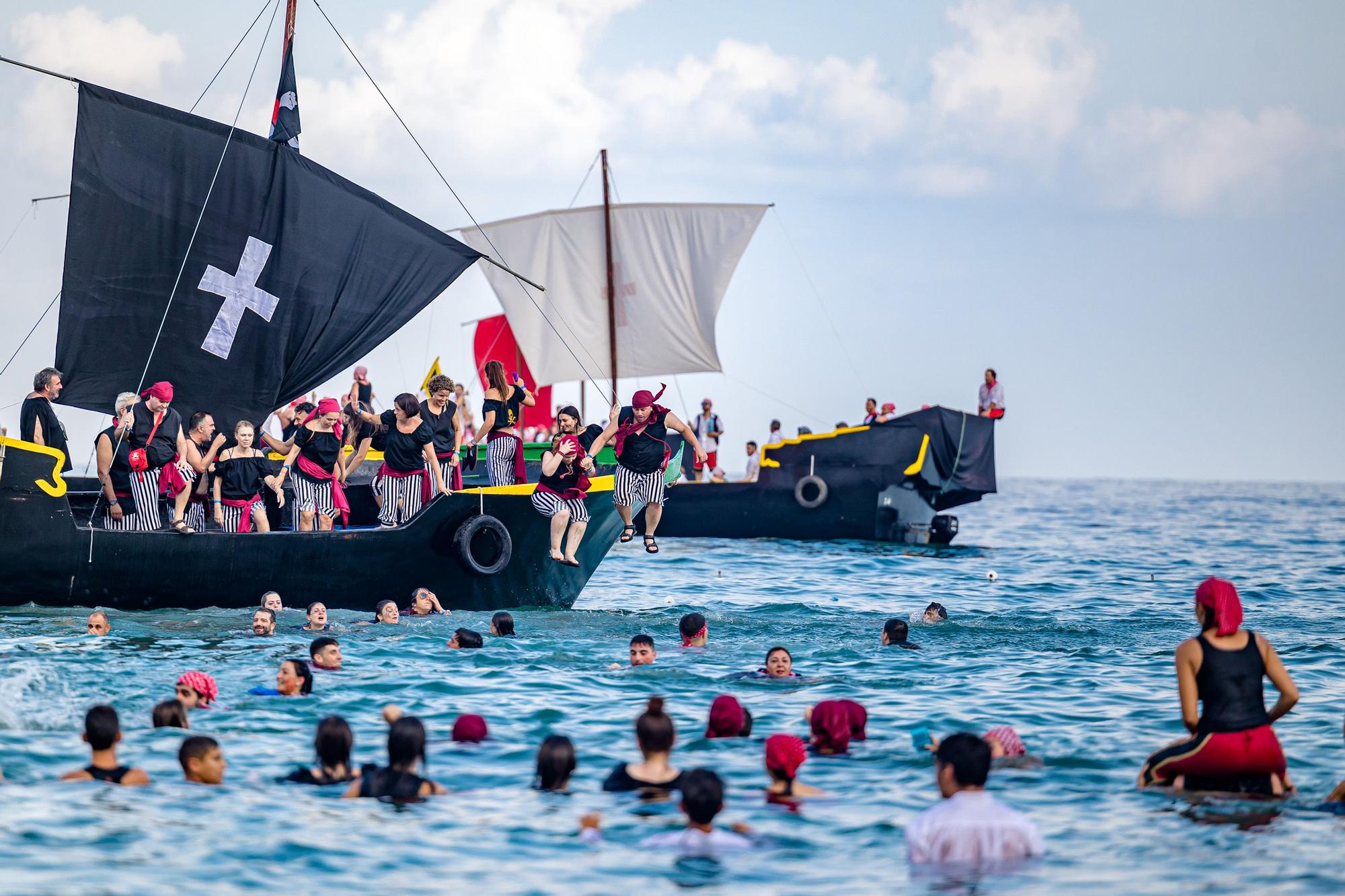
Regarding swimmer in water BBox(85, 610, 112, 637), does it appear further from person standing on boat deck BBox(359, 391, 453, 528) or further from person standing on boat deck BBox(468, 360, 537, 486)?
person standing on boat deck BBox(468, 360, 537, 486)

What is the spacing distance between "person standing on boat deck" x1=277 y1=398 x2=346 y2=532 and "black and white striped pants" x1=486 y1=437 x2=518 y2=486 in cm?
212

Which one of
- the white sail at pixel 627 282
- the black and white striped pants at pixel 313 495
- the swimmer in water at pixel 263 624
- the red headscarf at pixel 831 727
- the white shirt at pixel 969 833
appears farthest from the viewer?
the white sail at pixel 627 282

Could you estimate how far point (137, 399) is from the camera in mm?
17031

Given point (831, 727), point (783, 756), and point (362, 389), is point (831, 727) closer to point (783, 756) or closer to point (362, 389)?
point (783, 756)

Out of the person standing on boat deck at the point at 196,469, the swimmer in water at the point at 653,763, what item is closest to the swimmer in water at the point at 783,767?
the swimmer in water at the point at 653,763

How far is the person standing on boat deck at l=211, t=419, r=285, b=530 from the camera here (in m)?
17.0

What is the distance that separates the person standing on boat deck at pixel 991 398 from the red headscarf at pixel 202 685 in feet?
85.8

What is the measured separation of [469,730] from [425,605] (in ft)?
20.2

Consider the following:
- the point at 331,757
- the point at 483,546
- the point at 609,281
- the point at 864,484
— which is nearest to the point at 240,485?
the point at 483,546

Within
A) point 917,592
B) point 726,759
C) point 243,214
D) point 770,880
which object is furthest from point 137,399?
point 917,592

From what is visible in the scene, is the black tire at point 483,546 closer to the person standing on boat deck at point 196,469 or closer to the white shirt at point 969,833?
the person standing on boat deck at point 196,469

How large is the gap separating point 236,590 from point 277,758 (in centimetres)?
715

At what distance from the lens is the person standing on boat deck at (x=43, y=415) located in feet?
53.3

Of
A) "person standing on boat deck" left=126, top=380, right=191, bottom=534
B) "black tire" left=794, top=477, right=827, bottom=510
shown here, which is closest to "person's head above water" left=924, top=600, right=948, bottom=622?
"person standing on boat deck" left=126, top=380, right=191, bottom=534
